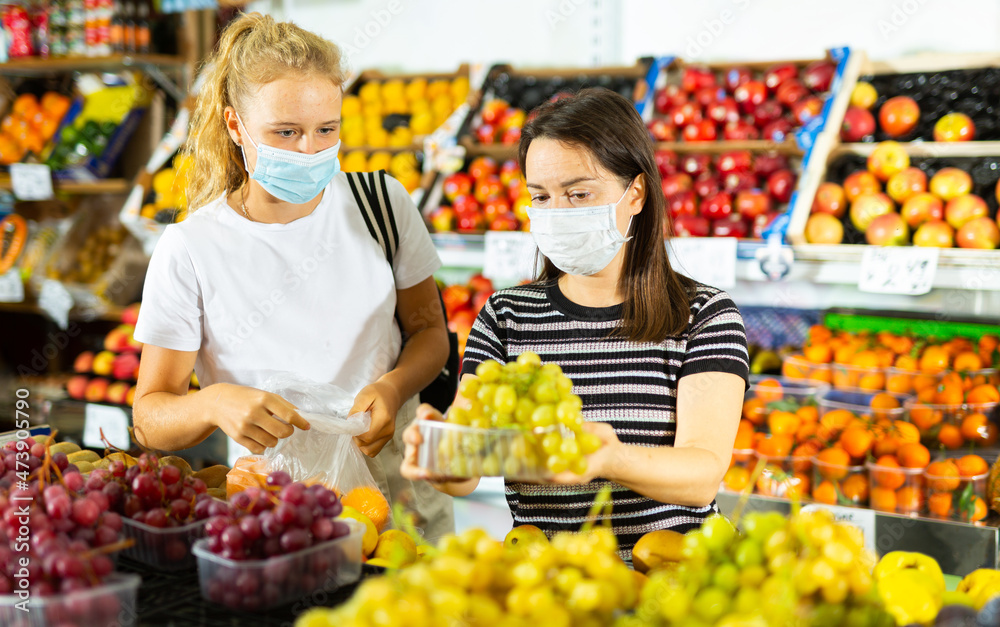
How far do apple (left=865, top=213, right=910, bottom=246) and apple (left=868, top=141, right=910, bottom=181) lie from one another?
214 millimetres

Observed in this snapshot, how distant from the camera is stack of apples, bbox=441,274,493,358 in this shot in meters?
3.30

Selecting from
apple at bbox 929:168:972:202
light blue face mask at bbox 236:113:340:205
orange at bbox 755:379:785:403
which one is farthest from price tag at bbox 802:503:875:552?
light blue face mask at bbox 236:113:340:205

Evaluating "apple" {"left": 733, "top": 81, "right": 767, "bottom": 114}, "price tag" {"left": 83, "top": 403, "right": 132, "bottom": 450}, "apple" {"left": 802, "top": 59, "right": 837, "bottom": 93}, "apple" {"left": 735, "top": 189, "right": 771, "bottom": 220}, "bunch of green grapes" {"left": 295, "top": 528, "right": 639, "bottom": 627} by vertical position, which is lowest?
"price tag" {"left": 83, "top": 403, "right": 132, "bottom": 450}

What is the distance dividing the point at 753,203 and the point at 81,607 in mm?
2471

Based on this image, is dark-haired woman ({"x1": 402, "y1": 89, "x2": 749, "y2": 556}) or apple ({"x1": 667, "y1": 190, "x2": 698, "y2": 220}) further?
apple ({"x1": 667, "y1": 190, "x2": 698, "y2": 220})

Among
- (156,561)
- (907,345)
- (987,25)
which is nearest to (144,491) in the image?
(156,561)

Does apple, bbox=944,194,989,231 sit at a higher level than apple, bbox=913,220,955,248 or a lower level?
higher

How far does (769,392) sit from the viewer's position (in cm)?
244

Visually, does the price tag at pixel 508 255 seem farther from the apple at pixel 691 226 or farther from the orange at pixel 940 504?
the orange at pixel 940 504

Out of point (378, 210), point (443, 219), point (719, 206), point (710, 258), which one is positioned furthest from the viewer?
point (443, 219)

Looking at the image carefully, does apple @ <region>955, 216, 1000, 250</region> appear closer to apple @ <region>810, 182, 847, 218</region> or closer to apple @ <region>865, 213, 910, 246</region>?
apple @ <region>865, 213, 910, 246</region>

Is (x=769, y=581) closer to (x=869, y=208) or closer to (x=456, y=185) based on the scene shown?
(x=869, y=208)

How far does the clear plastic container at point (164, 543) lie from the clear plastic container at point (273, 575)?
93 mm

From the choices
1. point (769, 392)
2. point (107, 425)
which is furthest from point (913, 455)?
point (107, 425)
